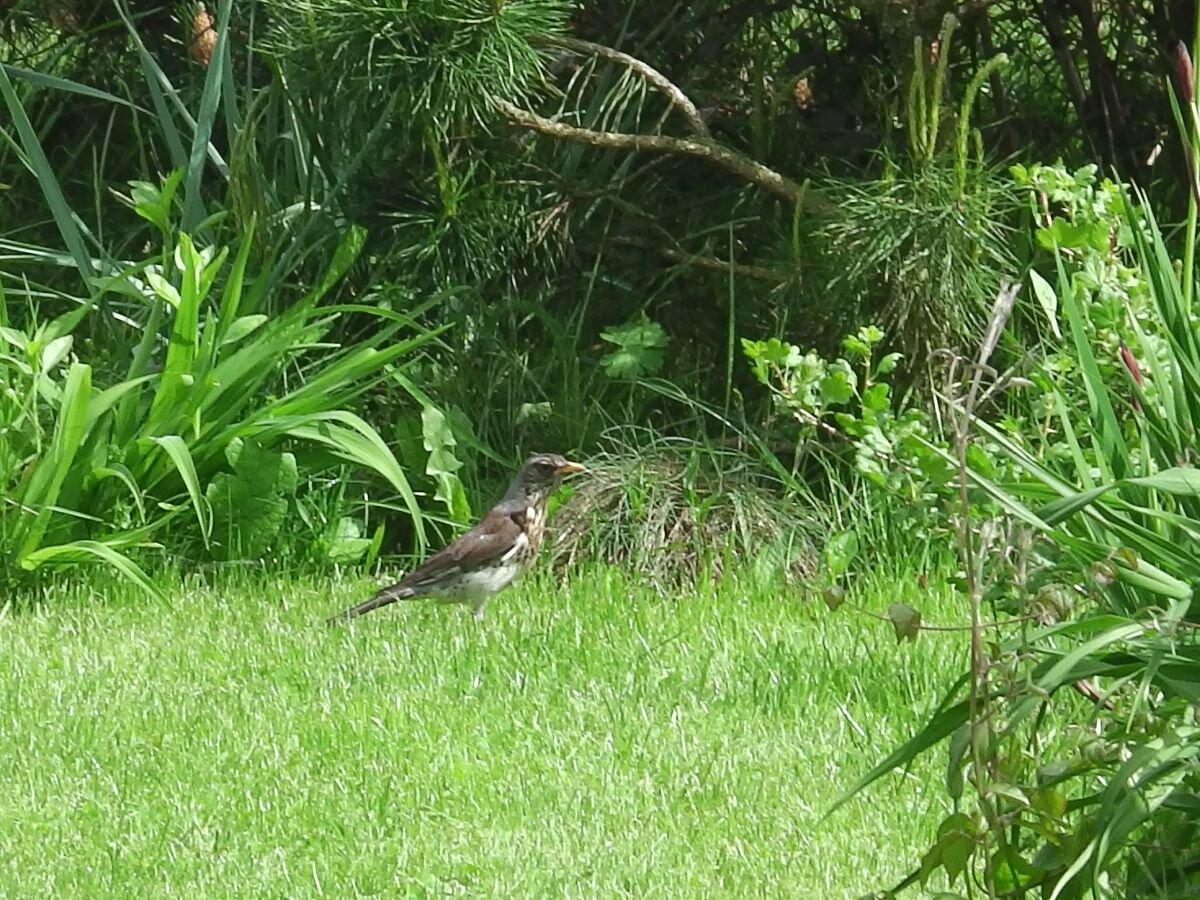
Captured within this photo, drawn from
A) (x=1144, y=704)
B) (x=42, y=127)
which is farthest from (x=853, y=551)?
(x=42, y=127)

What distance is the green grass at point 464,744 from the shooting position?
3820 millimetres

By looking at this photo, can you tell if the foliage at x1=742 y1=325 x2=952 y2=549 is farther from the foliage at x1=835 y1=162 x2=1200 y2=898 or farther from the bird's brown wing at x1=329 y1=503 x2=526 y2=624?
the bird's brown wing at x1=329 y1=503 x2=526 y2=624

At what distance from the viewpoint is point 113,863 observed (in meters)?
3.86

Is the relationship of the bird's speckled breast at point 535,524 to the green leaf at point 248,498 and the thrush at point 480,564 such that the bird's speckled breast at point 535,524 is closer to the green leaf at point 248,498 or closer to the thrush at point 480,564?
the thrush at point 480,564

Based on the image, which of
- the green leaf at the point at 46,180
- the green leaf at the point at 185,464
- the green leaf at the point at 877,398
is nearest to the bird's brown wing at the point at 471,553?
the green leaf at the point at 185,464

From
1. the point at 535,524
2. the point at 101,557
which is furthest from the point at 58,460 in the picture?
the point at 535,524

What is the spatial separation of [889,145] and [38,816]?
3389 mm

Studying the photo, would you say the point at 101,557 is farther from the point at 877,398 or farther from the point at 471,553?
the point at 877,398

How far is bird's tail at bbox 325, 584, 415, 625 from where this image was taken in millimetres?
5633

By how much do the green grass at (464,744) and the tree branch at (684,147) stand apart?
1332 millimetres

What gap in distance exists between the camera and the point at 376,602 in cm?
570

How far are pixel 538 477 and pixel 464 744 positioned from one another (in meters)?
1.76

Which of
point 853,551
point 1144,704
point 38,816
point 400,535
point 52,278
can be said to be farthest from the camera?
point 52,278

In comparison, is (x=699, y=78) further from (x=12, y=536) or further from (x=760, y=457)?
(x=12, y=536)
